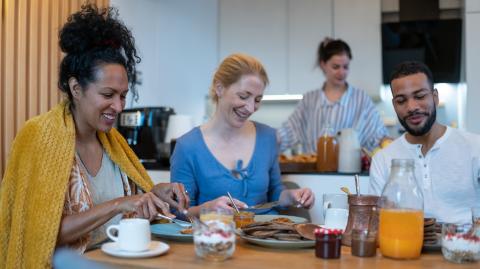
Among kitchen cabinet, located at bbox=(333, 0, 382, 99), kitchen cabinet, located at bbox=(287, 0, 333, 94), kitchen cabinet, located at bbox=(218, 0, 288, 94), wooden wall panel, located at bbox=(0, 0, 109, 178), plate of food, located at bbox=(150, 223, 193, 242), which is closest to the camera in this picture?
plate of food, located at bbox=(150, 223, 193, 242)

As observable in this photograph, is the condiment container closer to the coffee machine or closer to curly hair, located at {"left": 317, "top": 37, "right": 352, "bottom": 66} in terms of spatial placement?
the coffee machine

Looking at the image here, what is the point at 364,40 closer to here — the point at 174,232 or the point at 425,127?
the point at 425,127

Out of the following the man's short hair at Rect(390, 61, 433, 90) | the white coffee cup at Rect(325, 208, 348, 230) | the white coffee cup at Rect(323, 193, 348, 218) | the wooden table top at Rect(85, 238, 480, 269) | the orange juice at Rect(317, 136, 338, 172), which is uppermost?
the man's short hair at Rect(390, 61, 433, 90)

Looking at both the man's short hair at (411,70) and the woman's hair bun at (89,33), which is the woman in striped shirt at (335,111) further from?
the woman's hair bun at (89,33)

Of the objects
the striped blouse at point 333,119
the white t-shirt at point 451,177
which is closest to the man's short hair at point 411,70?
the white t-shirt at point 451,177

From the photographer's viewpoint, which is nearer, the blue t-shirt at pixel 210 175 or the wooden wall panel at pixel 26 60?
the blue t-shirt at pixel 210 175

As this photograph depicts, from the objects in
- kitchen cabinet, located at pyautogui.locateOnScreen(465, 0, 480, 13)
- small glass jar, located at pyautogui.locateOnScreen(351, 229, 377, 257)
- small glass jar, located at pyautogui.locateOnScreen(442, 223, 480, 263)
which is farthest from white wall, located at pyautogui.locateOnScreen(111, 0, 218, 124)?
small glass jar, located at pyautogui.locateOnScreen(442, 223, 480, 263)

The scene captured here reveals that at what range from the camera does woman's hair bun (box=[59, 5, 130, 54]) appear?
5.10 feet

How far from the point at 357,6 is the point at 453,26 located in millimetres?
733

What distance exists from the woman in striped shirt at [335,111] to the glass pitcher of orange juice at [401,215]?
193 cm

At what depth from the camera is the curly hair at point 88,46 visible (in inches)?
60.2

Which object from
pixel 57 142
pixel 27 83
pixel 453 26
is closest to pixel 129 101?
pixel 27 83

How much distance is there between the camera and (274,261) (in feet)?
3.52

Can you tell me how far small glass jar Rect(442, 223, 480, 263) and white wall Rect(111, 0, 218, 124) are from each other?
2535 mm
